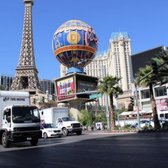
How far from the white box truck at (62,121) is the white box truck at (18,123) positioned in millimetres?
17280

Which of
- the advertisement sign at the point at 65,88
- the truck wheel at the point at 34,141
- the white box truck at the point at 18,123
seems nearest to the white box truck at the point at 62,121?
the truck wheel at the point at 34,141

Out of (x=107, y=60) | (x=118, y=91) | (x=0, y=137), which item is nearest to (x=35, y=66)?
(x=107, y=60)

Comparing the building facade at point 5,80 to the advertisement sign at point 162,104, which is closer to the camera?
the advertisement sign at point 162,104

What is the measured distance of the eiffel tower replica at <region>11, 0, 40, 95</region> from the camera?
123438 mm

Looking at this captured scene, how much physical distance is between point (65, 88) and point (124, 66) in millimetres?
79185

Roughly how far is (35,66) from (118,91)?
3425 inches

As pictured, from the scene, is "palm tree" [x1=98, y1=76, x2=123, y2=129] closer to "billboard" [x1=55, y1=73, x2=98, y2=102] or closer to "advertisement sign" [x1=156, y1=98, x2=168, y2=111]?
"billboard" [x1=55, y1=73, x2=98, y2=102]

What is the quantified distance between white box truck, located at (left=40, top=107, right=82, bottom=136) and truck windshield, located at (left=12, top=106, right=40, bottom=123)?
18.3m

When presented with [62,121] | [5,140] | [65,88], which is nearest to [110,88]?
[62,121]

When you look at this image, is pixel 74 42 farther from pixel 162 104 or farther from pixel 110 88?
pixel 162 104

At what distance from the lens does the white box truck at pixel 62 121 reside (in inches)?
1478

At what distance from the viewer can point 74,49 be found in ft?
228

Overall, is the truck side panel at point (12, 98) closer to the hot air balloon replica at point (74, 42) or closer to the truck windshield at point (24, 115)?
the truck windshield at point (24, 115)

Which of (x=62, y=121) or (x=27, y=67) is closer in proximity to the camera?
(x=62, y=121)
